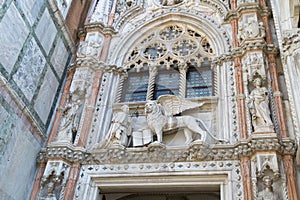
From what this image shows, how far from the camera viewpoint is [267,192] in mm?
5465

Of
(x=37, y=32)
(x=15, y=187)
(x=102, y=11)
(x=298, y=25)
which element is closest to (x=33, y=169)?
(x=15, y=187)

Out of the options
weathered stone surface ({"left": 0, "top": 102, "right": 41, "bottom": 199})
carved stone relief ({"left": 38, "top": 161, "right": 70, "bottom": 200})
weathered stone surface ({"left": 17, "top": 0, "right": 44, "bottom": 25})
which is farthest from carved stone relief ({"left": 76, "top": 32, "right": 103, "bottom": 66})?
carved stone relief ({"left": 38, "top": 161, "right": 70, "bottom": 200})

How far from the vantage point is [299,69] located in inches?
245

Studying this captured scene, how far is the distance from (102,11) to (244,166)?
17.9 ft

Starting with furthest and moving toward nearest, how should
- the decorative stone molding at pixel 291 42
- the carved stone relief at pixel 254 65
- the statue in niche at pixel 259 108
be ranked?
the carved stone relief at pixel 254 65 < the decorative stone molding at pixel 291 42 < the statue in niche at pixel 259 108

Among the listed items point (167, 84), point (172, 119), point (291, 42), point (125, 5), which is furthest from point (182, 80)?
Result: point (125, 5)

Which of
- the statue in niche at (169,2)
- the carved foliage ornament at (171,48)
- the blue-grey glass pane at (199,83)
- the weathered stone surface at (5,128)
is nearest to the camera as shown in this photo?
the weathered stone surface at (5,128)

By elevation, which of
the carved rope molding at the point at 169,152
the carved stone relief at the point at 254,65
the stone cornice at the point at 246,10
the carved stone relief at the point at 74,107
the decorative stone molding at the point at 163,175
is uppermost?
the stone cornice at the point at 246,10

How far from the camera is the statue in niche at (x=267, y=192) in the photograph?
541 cm

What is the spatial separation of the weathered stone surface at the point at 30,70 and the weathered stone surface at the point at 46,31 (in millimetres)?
292

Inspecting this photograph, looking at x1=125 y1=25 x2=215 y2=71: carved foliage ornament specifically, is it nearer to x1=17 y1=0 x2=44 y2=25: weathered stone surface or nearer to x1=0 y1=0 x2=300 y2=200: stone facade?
x1=0 y1=0 x2=300 y2=200: stone facade

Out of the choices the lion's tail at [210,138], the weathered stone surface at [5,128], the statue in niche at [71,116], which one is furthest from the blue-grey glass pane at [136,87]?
the weathered stone surface at [5,128]

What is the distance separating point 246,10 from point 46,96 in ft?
15.3

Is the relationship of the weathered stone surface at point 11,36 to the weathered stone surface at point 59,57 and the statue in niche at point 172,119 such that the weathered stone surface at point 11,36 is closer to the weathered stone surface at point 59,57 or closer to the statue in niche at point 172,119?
the weathered stone surface at point 59,57
